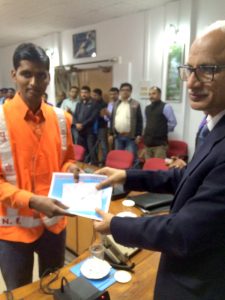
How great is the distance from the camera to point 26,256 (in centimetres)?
130

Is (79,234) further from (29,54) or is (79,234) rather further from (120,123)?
(120,123)

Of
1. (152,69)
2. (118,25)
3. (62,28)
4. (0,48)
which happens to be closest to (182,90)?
(152,69)

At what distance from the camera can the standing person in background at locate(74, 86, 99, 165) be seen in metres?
5.23

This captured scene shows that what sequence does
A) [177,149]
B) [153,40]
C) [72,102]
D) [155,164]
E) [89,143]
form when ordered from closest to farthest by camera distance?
[155,164]
[177,149]
[153,40]
[89,143]
[72,102]

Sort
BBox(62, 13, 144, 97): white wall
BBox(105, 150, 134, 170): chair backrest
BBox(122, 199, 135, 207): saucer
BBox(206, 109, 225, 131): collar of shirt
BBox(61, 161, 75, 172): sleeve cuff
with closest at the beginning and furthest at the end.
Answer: BBox(206, 109, 225, 131): collar of shirt → BBox(61, 161, 75, 172): sleeve cuff → BBox(122, 199, 135, 207): saucer → BBox(105, 150, 134, 170): chair backrest → BBox(62, 13, 144, 97): white wall

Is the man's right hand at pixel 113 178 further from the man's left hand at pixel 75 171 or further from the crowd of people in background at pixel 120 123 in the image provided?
the crowd of people in background at pixel 120 123

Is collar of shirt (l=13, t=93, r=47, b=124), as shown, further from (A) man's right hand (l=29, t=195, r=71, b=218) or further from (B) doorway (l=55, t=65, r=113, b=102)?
(B) doorway (l=55, t=65, r=113, b=102)

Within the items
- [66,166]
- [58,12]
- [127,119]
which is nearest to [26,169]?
[66,166]

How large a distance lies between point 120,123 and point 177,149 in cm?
111

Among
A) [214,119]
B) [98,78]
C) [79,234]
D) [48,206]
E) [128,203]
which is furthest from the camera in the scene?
[98,78]

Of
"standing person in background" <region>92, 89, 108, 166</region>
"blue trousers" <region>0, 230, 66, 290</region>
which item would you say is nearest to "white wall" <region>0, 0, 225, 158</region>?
"standing person in background" <region>92, 89, 108, 166</region>

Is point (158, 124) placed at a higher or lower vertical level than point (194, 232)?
lower

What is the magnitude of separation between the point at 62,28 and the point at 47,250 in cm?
601

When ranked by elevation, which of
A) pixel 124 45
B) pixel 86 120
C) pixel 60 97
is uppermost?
pixel 124 45
